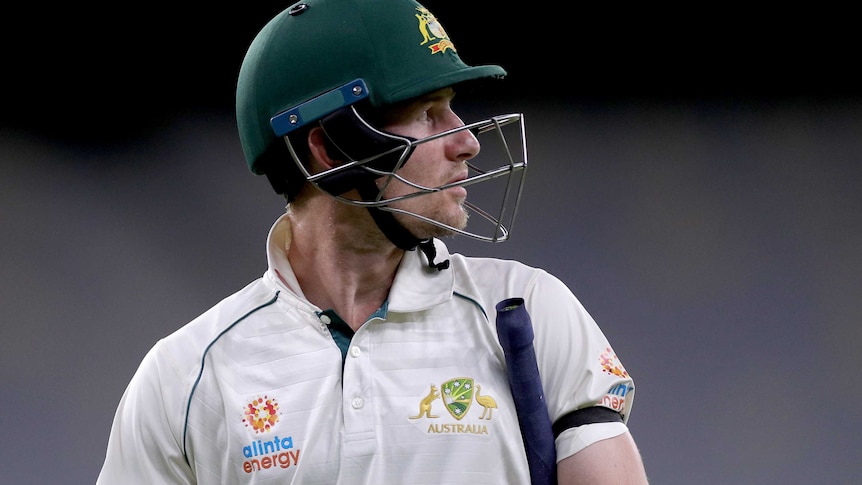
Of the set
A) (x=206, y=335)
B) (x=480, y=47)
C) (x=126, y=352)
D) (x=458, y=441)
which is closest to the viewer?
(x=458, y=441)

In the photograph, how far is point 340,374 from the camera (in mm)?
1521

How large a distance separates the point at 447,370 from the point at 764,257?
1568mm

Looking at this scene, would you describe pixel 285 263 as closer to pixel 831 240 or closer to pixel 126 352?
pixel 126 352

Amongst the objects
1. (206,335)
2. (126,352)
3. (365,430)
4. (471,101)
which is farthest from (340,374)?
(471,101)

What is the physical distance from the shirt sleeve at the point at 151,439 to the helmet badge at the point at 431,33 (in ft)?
1.81

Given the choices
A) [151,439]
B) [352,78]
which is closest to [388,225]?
[352,78]

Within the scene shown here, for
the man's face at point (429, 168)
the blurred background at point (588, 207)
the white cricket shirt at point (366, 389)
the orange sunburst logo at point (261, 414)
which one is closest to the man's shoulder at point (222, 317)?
Result: the white cricket shirt at point (366, 389)

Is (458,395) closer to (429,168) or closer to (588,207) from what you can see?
(429,168)

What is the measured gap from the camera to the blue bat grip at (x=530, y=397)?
4.75ft

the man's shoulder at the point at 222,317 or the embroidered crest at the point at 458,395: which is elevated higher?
the man's shoulder at the point at 222,317

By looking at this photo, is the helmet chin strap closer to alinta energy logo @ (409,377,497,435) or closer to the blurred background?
alinta energy logo @ (409,377,497,435)

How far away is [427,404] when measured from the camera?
4.89ft

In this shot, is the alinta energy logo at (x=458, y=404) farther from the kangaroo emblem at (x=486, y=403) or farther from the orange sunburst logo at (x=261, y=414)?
the orange sunburst logo at (x=261, y=414)

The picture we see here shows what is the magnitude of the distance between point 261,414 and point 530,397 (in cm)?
34
